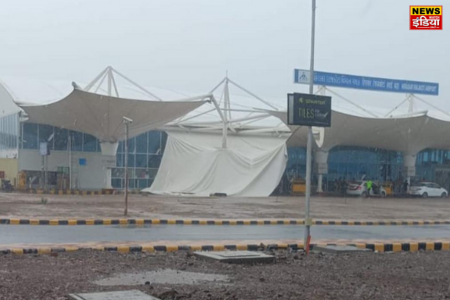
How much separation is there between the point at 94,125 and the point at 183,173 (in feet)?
23.1

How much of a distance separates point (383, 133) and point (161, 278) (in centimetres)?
4306

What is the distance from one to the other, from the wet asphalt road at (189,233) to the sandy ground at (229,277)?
3344 millimetres

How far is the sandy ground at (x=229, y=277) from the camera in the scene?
7555 mm

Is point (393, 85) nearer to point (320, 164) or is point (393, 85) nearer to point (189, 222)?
point (320, 164)

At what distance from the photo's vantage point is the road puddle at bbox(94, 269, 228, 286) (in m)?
8.38

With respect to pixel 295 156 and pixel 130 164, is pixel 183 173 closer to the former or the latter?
pixel 130 164

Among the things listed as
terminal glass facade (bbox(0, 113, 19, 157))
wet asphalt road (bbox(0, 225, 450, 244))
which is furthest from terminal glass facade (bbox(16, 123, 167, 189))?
wet asphalt road (bbox(0, 225, 450, 244))

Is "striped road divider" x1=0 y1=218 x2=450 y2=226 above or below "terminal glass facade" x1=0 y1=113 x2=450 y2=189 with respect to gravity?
below

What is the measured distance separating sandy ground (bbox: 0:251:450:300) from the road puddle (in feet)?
0.04

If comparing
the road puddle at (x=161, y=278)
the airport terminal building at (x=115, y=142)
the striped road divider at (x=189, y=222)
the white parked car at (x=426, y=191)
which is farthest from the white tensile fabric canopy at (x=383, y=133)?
the road puddle at (x=161, y=278)

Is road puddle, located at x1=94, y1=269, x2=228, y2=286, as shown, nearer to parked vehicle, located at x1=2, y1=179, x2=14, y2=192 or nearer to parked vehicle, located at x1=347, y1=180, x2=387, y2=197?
parked vehicle, located at x1=2, y1=179, x2=14, y2=192

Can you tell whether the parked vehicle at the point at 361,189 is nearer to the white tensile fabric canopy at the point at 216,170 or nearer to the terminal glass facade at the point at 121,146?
the white tensile fabric canopy at the point at 216,170

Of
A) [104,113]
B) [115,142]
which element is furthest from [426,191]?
[104,113]

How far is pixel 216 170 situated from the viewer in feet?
141
